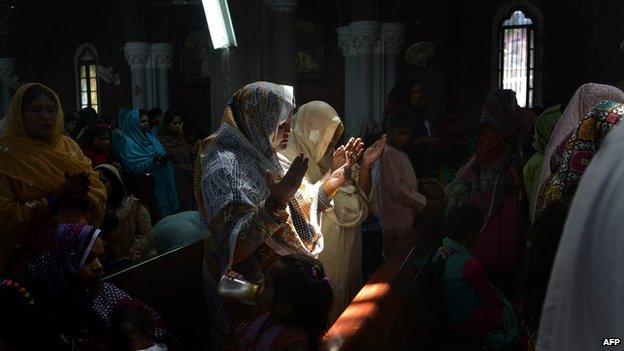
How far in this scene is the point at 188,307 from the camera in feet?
10.9

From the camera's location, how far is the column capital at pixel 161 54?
16.6m

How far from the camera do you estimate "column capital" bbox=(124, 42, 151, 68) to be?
16.4 metres

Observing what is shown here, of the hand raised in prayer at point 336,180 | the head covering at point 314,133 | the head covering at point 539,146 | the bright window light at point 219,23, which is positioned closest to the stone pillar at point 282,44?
the bright window light at point 219,23

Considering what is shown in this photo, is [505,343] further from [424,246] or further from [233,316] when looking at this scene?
[233,316]

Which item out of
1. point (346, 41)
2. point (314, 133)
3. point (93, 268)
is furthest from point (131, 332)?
point (346, 41)

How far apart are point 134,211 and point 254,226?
6.65 feet

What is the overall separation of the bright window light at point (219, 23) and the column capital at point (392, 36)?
960cm

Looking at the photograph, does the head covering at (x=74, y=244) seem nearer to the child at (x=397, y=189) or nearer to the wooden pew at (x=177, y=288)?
the wooden pew at (x=177, y=288)

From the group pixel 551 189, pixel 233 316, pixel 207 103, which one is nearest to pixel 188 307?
pixel 233 316

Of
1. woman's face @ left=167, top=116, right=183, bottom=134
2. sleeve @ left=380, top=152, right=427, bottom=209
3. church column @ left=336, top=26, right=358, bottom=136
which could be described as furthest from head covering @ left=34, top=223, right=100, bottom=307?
church column @ left=336, top=26, right=358, bottom=136

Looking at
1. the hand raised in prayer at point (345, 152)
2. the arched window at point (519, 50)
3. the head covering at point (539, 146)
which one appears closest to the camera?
the hand raised in prayer at point (345, 152)

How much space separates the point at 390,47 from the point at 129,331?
11.6 meters

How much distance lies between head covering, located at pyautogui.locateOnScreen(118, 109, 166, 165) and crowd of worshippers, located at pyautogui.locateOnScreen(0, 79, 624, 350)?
182cm

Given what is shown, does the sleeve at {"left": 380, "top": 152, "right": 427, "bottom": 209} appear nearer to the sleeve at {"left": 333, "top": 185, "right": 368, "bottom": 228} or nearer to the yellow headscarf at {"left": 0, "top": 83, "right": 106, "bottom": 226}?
the sleeve at {"left": 333, "top": 185, "right": 368, "bottom": 228}
